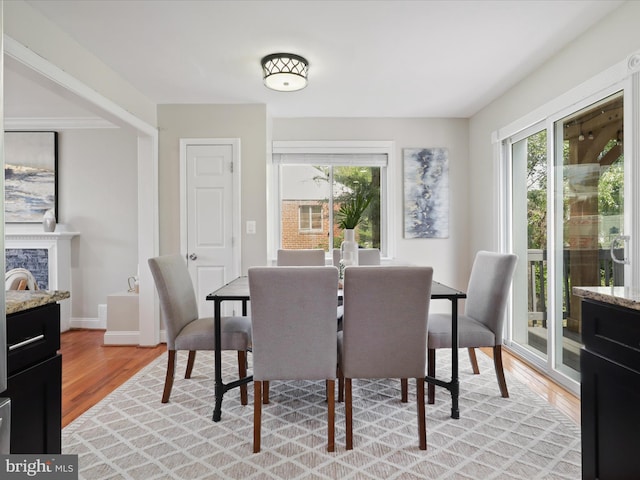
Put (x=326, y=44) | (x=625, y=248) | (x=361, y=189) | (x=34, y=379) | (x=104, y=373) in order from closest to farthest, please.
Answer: (x=34, y=379) < (x=625, y=248) < (x=326, y=44) < (x=104, y=373) < (x=361, y=189)

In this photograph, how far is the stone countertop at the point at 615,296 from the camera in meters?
1.24

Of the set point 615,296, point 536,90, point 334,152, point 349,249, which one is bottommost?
point 615,296

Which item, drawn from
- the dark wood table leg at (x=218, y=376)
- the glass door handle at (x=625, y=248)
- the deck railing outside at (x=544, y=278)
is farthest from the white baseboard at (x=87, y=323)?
the glass door handle at (x=625, y=248)

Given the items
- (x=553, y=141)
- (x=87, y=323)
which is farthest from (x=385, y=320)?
(x=87, y=323)

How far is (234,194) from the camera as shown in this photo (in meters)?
3.94

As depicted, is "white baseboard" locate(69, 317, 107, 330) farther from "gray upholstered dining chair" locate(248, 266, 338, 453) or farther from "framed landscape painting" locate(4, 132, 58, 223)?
"gray upholstered dining chair" locate(248, 266, 338, 453)

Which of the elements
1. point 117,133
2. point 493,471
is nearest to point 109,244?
point 117,133

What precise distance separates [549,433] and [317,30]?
2780 mm

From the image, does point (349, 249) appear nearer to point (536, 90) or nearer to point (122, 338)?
point (536, 90)

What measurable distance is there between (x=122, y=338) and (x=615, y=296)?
4052 millimetres

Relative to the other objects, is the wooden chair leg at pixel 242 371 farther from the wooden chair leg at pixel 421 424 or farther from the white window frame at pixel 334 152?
the white window frame at pixel 334 152

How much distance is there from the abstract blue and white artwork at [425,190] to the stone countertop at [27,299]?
3.67 m

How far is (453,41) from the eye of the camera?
8.68 feet

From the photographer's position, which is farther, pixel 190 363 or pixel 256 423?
pixel 190 363
